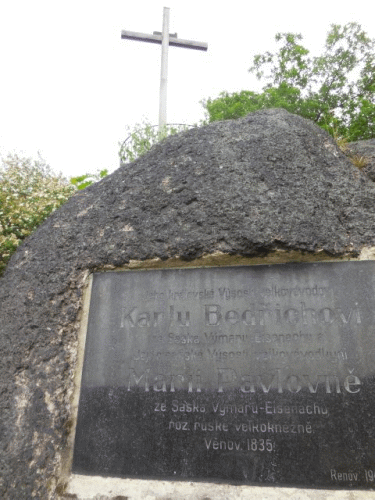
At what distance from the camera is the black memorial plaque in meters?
2.20

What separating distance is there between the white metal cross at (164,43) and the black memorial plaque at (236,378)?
6722 millimetres

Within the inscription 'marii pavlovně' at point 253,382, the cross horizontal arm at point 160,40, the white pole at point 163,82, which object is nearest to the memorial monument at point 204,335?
the inscription 'marii pavlovně' at point 253,382

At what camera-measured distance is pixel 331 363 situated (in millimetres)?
2307

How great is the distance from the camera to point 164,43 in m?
8.84

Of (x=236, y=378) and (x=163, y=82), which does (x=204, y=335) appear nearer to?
(x=236, y=378)

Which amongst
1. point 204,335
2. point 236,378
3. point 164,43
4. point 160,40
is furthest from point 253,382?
point 160,40

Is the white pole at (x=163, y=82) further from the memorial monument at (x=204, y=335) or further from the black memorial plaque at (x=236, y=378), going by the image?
the black memorial plaque at (x=236, y=378)

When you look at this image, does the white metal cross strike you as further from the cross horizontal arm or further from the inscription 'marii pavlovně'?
the inscription 'marii pavlovně'

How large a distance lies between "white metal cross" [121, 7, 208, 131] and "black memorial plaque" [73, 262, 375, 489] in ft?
22.1

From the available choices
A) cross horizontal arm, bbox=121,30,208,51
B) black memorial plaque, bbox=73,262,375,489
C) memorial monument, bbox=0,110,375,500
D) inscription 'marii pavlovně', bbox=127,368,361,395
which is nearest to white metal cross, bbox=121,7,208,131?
cross horizontal arm, bbox=121,30,208,51

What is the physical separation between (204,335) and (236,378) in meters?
0.30

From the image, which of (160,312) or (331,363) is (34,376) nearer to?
(160,312)

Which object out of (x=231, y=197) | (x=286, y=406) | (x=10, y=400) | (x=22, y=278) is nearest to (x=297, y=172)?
(x=231, y=197)

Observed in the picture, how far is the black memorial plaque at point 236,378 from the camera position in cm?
220
